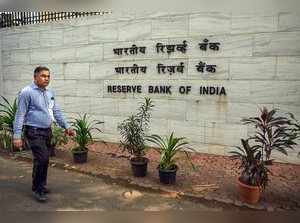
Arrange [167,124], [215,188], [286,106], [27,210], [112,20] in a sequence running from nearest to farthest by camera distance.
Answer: [27,210] → [215,188] → [286,106] → [167,124] → [112,20]

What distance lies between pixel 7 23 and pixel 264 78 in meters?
7.59

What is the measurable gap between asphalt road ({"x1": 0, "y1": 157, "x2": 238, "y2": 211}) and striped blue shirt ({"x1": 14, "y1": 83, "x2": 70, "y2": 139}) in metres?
0.97

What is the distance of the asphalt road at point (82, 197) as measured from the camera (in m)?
4.84

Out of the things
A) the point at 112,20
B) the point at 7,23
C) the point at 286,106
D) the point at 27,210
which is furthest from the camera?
the point at 7,23

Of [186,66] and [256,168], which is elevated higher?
[186,66]

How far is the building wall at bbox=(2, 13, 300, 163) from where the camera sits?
6.52m

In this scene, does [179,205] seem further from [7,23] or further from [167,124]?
[7,23]

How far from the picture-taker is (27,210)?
467 cm

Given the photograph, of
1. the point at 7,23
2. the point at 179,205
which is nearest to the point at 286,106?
the point at 179,205

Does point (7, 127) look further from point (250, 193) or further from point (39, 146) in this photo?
point (250, 193)

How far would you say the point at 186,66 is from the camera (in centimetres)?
739

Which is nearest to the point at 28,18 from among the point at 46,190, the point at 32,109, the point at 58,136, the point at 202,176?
the point at 58,136

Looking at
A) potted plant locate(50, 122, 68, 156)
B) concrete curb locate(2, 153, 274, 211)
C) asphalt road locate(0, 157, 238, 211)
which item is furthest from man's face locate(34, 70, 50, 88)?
potted plant locate(50, 122, 68, 156)

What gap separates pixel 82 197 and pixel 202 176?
1974mm
